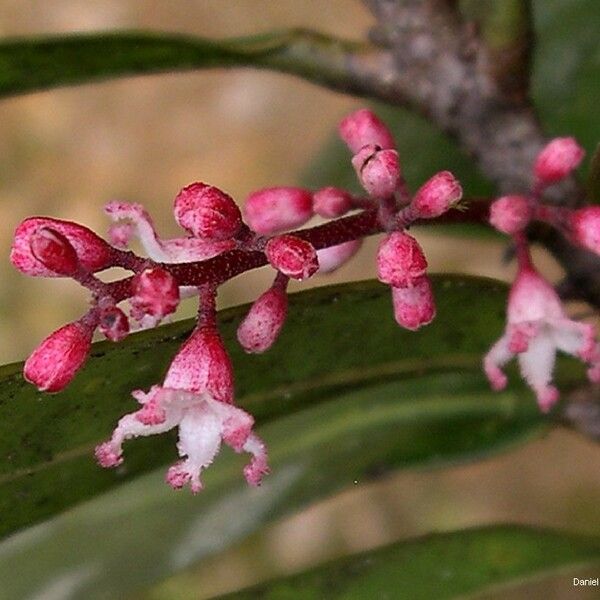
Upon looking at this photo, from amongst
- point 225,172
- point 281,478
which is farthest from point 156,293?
point 225,172

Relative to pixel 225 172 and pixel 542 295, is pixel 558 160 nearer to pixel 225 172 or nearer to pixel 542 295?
pixel 542 295

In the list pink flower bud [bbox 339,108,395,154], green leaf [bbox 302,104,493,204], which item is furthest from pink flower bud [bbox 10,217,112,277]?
green leaf [bbox 302,104,493,204]

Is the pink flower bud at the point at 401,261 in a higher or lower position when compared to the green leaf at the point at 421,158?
lower

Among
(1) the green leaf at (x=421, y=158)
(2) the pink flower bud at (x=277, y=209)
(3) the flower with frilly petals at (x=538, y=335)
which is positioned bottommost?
(3) the flower with frilly petals at (x=538, y=335)

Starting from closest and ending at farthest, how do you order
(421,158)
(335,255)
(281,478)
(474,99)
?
(335,255) → (474,99) → (281,478) → (421,158)

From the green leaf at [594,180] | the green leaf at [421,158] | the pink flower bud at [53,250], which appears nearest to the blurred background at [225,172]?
the green leaf at [421,158]

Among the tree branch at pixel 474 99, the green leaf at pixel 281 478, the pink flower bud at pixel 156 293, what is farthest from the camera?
the green leaf at pixel 281 478

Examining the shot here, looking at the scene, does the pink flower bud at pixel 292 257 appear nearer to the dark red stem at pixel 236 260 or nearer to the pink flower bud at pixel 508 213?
the dark red stem at pixel 236 260
